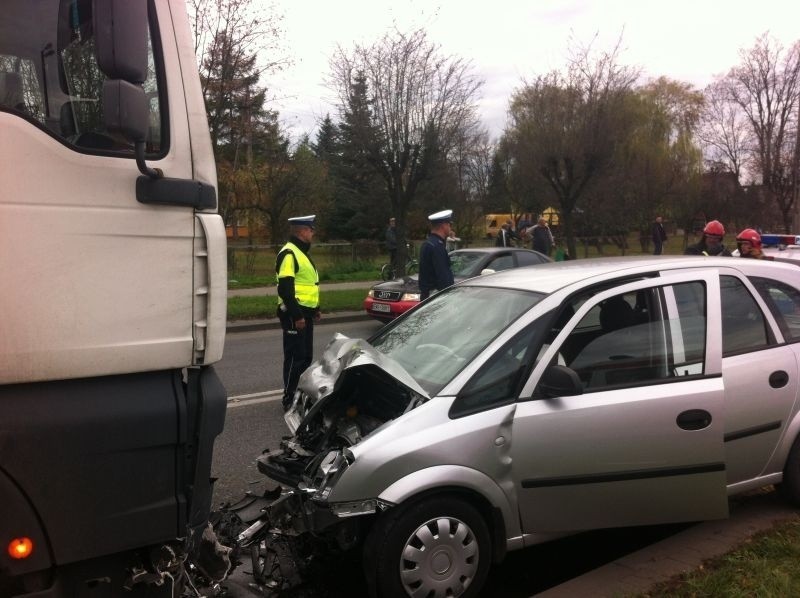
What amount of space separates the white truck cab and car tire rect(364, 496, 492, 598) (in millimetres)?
859

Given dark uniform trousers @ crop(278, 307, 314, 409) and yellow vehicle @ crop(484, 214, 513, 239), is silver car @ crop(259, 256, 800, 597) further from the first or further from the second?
yellow vehicle @ crop(484, 214, 513, 239)

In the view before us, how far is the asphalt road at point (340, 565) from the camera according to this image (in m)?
3.40

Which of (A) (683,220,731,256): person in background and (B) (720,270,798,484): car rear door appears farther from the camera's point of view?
(A) (683,220,731,256): person in background

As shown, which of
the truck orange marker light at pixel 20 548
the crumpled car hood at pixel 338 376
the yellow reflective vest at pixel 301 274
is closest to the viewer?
the truck orange marker light at pixel 20 548

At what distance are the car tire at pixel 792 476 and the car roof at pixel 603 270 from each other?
1.10 metres

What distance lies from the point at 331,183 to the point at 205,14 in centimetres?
2350

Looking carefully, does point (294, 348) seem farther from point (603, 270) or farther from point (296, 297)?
point (603, 270)

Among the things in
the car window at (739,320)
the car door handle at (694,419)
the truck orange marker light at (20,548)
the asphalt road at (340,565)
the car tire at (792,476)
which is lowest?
the asphalt road at (340,565)

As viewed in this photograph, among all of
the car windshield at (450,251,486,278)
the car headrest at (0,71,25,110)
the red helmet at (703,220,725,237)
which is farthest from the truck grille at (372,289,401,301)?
the car headrest at (0,71,25,110)

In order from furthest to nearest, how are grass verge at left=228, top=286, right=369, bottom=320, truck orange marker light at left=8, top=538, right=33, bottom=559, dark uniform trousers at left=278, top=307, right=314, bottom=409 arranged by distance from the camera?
grass verge at left=228, top=286, right=369, bottom=320
dark uniform trousers at left=278, top=307, right=314, bottom=409
truck orange marker light at left=8, top=538, right=33, bottom=559

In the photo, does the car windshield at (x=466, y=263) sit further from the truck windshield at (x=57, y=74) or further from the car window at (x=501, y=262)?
the truck windshield at (x=57, y=74)

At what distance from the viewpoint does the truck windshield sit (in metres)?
2.19

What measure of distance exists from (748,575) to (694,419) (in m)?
0.76

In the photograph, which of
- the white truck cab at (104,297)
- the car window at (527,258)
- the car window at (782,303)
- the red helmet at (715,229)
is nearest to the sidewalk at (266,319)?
the car window at (527,258)
